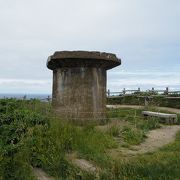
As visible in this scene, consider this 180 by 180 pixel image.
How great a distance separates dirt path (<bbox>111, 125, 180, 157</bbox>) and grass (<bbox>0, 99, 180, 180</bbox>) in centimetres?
24

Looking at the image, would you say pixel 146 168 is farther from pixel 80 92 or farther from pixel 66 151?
pixel 80 92

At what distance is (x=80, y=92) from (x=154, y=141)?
3295 millimetres

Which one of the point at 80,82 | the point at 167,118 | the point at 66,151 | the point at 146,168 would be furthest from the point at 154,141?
the point at 167,118

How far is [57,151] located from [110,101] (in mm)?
20203

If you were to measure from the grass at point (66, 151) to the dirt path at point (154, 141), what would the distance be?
24 cm

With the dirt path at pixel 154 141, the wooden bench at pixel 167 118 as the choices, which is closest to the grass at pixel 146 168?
the dirt path at pixel 154 141

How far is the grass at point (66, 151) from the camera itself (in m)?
6.63

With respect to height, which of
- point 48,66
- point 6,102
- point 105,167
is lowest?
point 105,167

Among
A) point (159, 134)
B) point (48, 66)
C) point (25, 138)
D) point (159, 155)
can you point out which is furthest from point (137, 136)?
point (48, 66)

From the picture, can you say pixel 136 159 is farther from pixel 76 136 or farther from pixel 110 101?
pixel 110 101

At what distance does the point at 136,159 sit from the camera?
734 cm

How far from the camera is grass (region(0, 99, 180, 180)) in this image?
21.7 ft

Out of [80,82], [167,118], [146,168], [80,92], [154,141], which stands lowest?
[146,168]

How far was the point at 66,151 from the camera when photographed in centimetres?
820
